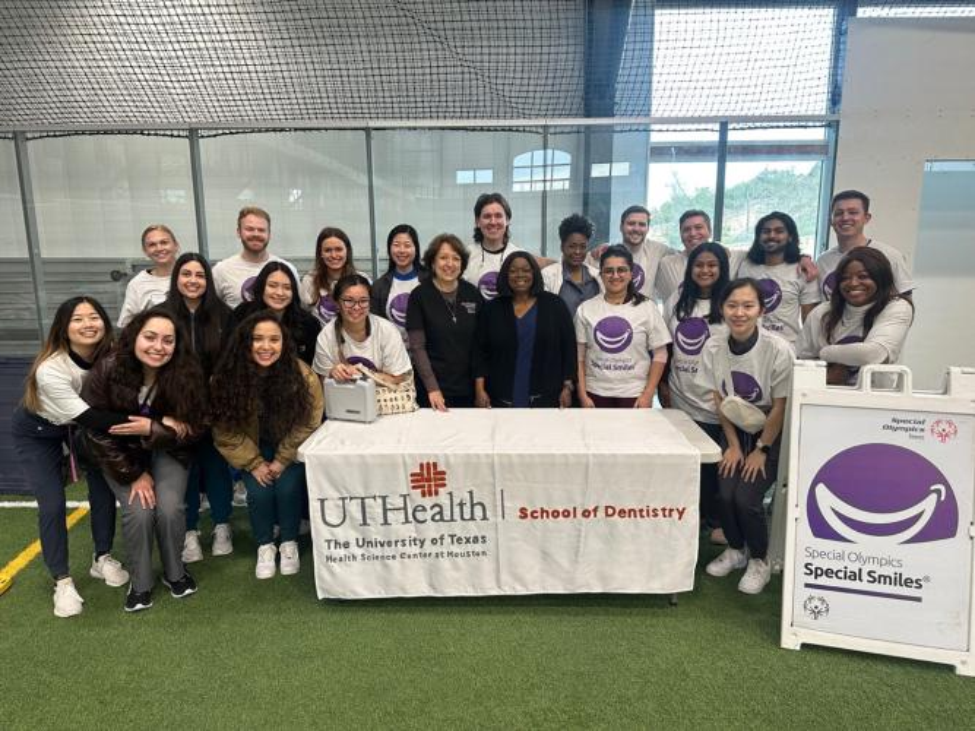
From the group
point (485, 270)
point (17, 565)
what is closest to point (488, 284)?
point (485, 270)

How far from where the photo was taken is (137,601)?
2.22 meters

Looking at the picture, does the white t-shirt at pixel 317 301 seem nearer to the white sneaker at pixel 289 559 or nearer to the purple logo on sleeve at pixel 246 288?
the purple logo on sleeve at pixel 246 288

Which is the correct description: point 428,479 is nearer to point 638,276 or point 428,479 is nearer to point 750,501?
point 750,501

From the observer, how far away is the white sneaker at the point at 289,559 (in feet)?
8.09

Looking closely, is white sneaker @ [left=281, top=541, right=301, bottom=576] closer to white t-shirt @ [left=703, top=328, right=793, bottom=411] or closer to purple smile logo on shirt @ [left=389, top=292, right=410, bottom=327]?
purple smile logo on shirt @ [left=389, top=292, right=410, bottom=327]

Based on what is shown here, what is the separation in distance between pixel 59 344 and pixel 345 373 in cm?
107

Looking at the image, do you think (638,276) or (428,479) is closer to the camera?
(428,479)

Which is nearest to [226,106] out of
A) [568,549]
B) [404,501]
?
[404,501]

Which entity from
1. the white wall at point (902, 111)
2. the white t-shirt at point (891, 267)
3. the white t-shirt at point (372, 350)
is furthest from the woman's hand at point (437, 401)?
the white wall at point (902, 111)

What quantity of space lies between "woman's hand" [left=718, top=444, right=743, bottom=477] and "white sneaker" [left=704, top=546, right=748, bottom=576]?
1.21ft


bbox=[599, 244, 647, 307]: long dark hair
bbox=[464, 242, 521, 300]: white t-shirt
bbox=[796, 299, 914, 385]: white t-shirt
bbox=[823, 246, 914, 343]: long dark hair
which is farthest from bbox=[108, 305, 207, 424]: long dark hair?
bbox=[823, 246, 914, 343]: long dark hair

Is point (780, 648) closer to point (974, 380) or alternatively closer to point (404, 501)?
point (974, 380)

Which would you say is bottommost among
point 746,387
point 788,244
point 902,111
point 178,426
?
point 178,426

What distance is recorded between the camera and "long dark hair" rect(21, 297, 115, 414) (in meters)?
2.16
